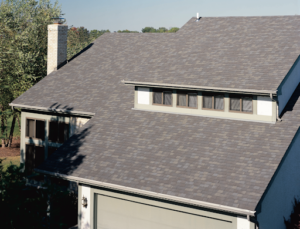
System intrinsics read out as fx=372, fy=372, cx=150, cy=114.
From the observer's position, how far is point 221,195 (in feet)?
38.6

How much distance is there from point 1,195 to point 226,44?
1348 cm

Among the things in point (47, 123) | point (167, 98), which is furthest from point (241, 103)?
point (47, 123)

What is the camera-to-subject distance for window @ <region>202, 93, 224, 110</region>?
16125mm

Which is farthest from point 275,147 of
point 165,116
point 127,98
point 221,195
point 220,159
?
point 127,98

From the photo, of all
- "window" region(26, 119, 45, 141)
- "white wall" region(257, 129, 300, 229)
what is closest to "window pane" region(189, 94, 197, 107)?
"white wall" region(257, 129, 300, 229)

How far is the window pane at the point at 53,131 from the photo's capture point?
68.6 ft

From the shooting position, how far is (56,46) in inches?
959

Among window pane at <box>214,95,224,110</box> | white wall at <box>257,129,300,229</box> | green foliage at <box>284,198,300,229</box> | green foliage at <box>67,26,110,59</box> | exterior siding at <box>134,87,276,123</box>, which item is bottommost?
green foliage at <box>284,198,300,229</box>

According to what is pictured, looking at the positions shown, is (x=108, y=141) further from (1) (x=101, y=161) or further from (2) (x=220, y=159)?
(2) (x=220, y=159)

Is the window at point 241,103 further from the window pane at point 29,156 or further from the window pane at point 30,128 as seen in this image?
the window pane at point 29,156

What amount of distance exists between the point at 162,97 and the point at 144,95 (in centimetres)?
95

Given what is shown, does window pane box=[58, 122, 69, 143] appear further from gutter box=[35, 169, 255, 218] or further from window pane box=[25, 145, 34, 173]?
gutter box=[35, 169, 255, 218]

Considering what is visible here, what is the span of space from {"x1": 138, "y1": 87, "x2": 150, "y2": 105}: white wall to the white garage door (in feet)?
17.3

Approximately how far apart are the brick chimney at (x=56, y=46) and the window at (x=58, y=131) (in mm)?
4915
